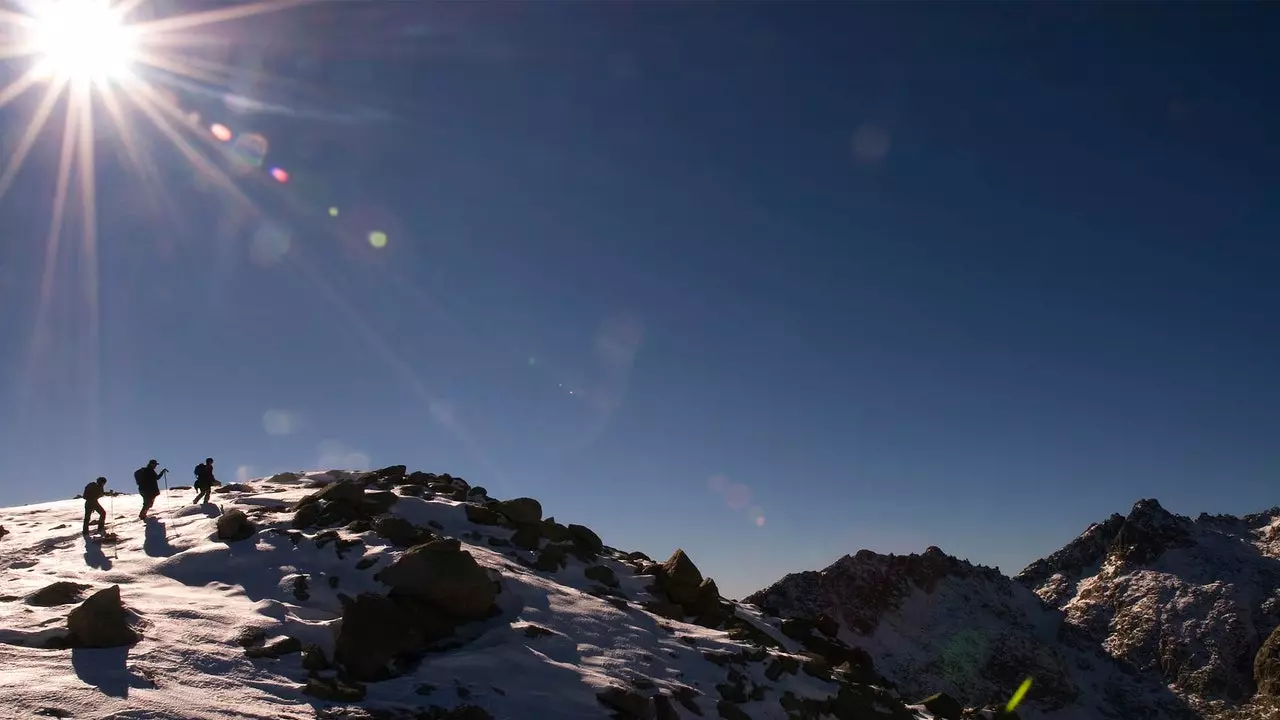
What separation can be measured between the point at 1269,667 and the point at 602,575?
311 feet

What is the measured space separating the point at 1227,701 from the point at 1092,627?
19791 mm

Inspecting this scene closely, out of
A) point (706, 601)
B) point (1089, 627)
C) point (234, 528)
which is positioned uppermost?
point (1089, 627)

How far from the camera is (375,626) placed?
16.2m

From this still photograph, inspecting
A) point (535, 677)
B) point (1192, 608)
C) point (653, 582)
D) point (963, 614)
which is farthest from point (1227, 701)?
point (535, 677)

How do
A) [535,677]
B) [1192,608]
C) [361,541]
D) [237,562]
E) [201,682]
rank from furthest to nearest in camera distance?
[1192,608] → [361,541] → [237,562] → [535,677] → [201,682]

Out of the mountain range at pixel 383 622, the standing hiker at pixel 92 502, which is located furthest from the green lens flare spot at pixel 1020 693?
the standing hiker at pixel 92 502

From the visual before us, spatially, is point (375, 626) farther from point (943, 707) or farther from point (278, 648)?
point (943, 707)

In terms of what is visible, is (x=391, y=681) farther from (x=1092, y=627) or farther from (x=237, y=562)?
(x=1092, y=627)

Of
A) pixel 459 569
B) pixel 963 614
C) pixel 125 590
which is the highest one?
pixel 963 614

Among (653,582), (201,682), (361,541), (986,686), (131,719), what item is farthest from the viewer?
(986,686)

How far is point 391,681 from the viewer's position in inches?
590

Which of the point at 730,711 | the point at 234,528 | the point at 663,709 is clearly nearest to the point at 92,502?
the point at 234,528

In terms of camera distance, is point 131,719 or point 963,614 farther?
point 963,614

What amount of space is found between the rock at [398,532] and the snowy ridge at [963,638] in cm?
Result: 5403
